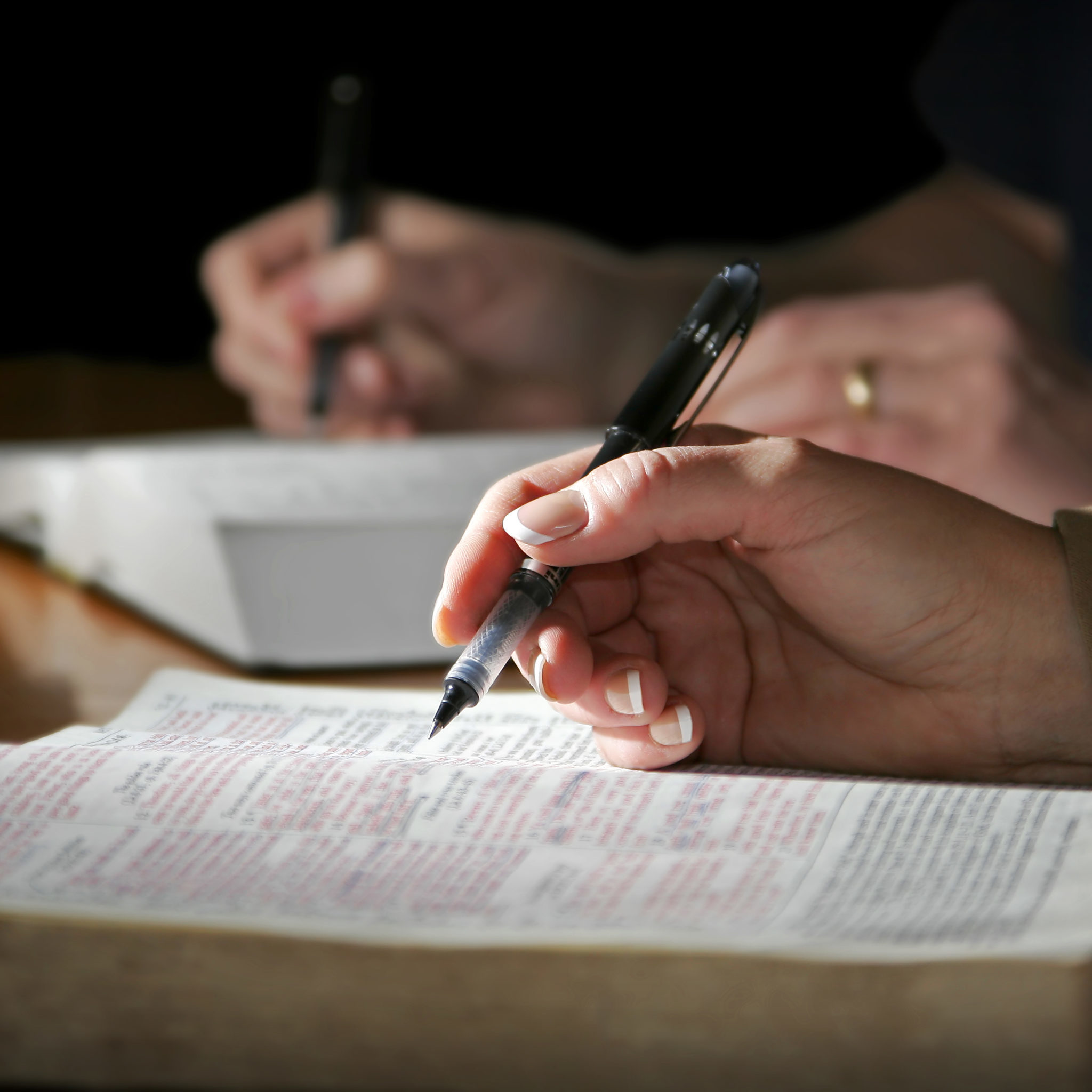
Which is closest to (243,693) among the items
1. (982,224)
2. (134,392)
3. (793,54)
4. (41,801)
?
(41,801)

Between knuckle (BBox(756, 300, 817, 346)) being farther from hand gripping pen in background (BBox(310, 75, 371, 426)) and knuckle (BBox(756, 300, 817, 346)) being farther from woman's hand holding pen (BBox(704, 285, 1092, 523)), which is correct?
hand gripping pen in background (BBox(310, 75, 371, 426))

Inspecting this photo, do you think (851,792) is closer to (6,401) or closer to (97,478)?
(97,478)

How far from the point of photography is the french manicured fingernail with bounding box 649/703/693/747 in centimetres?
45

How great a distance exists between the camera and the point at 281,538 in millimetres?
651

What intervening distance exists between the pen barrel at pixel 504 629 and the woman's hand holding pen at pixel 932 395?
16.2 inches

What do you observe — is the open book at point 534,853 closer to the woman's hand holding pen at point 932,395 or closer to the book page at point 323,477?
the book page at point 323,477

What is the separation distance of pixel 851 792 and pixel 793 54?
2139 mm

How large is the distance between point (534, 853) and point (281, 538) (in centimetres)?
36

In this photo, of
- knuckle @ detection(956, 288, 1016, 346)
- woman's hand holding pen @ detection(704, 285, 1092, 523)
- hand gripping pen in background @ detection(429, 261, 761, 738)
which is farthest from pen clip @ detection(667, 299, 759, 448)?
knuckle @ detection(956, 288, 1016, 346)

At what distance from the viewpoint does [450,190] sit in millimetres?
2246

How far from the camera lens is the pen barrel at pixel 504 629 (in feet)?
1.36

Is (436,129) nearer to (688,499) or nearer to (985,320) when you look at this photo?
(985,320)

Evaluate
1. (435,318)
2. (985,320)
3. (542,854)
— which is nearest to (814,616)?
(542,854)

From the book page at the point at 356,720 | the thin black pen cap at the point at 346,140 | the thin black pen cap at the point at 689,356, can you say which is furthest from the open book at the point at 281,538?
the thin black pen cap at the point at 346,140
